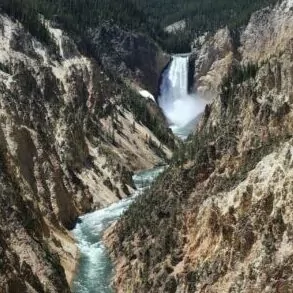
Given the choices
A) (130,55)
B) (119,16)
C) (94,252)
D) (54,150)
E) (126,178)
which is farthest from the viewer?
(119,16)

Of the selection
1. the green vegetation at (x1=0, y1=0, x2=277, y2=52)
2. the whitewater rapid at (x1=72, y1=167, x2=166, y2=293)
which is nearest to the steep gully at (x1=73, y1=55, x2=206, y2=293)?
the whitewater rapid at (x1=72, y1=167, x2=166, y2=293)

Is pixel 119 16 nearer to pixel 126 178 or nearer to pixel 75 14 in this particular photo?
pixel 75 14

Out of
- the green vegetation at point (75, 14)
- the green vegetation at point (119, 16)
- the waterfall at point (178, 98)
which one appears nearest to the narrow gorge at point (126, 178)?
the green vegetation at point (75, 14)

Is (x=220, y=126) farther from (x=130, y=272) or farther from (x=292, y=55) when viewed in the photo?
(x=130, y=272)

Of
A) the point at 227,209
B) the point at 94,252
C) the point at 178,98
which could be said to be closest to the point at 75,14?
the point at 178,98

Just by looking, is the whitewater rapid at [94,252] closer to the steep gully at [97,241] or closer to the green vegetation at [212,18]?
the steep gully at [97,241]

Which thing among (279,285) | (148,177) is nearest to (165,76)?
(148,177)
